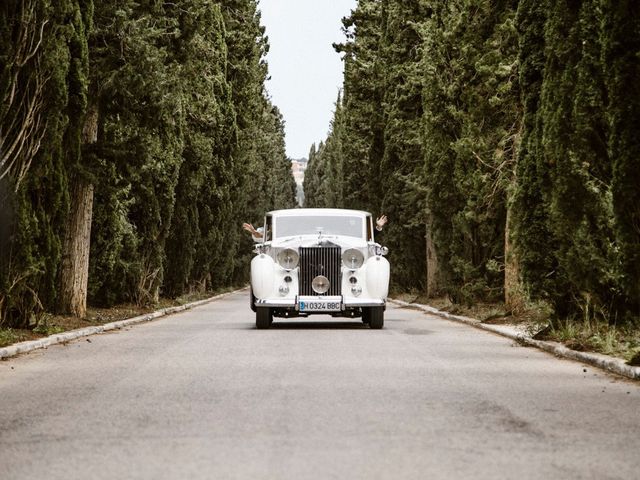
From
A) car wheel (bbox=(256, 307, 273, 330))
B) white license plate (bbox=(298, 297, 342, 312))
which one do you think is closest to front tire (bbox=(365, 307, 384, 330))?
white license plate (bbox=(298, 297, 342, 312))

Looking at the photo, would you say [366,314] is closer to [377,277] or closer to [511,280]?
[377,277]

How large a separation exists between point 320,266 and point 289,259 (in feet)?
2.07

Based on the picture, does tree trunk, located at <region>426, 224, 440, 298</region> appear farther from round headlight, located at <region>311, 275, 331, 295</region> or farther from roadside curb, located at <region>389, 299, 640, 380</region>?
round headlight, located at <region>311, 275, 331, 295</region>

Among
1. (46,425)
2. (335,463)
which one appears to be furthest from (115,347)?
(335,463)

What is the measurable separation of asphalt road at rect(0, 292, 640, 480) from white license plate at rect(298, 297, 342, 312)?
5069 millimetres

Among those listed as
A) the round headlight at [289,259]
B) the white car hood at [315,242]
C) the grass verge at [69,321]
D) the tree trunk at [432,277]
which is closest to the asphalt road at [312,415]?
the grass verge at [69,321]

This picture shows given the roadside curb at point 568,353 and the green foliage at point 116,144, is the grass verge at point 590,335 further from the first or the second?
the green foliage at point 116,144

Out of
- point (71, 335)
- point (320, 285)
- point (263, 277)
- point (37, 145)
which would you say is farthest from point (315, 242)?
point (37, 145)

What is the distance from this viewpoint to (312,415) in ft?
28.1

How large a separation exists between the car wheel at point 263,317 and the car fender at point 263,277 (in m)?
0.35

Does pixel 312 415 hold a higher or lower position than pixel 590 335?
lower

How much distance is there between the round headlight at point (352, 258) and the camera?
68.8ft

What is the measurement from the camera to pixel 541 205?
16828 millimetres

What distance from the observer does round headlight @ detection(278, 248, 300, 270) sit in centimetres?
2089
